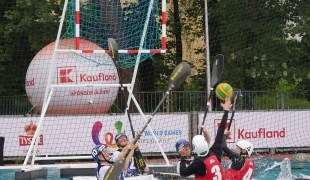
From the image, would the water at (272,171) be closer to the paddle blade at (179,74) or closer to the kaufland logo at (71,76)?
the kaufland logo at (71,76)

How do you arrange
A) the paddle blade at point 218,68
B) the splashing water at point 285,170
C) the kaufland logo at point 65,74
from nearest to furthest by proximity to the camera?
the paddle blade at point 218,68, the splashing water at point 285,170, the kaufland logo at point 65,74

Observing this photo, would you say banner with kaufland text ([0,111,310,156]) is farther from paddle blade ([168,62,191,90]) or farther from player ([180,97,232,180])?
player ([180,97,232,180])

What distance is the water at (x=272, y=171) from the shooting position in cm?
1246

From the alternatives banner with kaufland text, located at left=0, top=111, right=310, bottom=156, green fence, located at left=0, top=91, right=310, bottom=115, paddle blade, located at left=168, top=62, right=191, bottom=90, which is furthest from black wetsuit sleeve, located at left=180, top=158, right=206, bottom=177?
green fence, located at left=0, top=91, right=310, bottom=115

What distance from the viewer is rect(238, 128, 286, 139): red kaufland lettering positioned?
15.8 metres

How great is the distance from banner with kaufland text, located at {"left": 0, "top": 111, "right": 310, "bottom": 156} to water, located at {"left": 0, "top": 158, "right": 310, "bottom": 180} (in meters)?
0.93

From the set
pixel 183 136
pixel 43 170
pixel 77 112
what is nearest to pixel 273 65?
pixel 183 136

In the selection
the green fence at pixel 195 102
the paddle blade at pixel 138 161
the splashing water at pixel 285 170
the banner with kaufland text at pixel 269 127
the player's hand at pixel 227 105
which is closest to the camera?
the player's hand at pixel 227 105

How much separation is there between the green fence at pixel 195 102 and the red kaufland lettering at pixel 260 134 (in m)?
0.56

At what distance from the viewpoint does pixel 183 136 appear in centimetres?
1556

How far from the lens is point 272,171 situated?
45.1 feet

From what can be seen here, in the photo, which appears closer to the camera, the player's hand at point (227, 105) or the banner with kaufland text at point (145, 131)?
the player's hand at point (227, 105)

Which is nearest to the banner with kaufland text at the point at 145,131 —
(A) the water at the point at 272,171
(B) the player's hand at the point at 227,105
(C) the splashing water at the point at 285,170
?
(A) the water at the point at 272,171

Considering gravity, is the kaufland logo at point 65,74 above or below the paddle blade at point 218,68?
below
